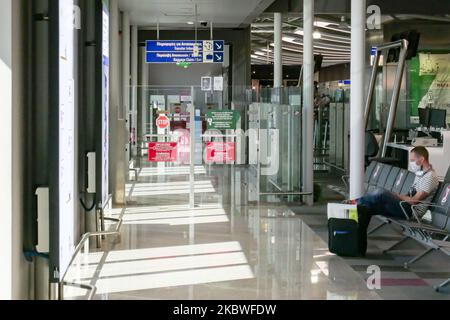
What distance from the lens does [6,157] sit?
4.38 m

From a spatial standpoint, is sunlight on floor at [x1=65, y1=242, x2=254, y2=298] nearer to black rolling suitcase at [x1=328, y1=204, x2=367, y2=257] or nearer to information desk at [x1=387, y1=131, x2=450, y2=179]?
black rolling suitcase at [x1=328, y1=204, x2=367, y2=257]

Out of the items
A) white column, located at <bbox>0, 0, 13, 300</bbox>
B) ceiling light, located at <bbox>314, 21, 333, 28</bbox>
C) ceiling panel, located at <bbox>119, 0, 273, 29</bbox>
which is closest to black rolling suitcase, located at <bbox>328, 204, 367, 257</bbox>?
white column, located at <bbox>0, 0, 13, 300</bbox>

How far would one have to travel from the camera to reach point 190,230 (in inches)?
373

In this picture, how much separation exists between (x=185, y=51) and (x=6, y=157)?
46.6ft

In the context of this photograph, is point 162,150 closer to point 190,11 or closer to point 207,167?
point 207,167

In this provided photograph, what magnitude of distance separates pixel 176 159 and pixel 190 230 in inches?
122

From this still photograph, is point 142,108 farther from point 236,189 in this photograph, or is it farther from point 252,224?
point 252,224

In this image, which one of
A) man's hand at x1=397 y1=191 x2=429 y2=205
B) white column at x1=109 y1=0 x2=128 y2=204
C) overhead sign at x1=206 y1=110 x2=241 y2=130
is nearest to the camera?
man's hand at x1=397 y1=191 x2=429 y2=205

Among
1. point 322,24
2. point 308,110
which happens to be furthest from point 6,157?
point 322,24

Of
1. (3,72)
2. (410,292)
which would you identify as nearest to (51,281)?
(3,72)

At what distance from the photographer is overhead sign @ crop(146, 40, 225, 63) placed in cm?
1820

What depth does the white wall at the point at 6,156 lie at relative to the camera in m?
4.31

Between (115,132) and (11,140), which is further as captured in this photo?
(115,132)

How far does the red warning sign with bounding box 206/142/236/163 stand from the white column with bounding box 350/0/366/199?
12.8ft
